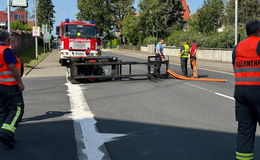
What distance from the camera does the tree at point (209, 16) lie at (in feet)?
152

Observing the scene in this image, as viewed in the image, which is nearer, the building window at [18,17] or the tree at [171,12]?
the tree at [171,12]

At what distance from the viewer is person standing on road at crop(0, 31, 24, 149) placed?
18.4 ft

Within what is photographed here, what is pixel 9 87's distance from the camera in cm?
569

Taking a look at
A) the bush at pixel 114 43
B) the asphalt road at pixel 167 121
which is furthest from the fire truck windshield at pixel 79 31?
Answer: the bush at pixel 114 43

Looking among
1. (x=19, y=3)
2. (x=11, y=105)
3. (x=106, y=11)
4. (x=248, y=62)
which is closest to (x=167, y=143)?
(x=248, y=62)

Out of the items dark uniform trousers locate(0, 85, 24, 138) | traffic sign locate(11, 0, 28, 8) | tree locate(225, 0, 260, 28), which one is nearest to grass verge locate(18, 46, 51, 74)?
traffic sign locate(11, 0, 28, 8)

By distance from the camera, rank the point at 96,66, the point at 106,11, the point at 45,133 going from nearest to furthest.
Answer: the point at 45,133
the point at 96,66
the point at 106,11

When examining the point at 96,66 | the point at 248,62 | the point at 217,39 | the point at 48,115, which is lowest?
the point at 48,115

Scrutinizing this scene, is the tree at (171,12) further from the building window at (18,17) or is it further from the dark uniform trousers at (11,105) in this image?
the building window at (18,17)

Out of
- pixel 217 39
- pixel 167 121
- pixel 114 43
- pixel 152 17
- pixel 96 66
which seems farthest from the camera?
pixel 114 43

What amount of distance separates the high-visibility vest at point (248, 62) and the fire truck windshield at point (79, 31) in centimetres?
1897

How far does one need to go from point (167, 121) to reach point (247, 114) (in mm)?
3132

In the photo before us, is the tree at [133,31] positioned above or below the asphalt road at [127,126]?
above

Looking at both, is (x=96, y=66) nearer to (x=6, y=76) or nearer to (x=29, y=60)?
(x=6, y=76)
